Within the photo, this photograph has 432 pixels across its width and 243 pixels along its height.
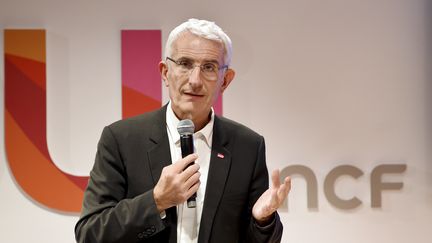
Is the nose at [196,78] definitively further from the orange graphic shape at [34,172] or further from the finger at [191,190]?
the orange graphic shape at [34,172]

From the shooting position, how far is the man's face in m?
1.78

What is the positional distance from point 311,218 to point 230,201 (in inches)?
75.9

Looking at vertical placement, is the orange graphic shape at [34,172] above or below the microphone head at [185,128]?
below

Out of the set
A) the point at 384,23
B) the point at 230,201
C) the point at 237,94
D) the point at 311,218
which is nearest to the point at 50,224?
the point at 237,94

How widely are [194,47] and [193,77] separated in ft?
0.35

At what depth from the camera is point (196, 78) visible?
1.76 meters

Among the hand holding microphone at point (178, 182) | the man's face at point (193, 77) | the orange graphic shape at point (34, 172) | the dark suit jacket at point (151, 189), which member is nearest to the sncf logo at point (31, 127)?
the orange graphic shape at point (34, 172)

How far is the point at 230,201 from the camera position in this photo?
1819 millimetres

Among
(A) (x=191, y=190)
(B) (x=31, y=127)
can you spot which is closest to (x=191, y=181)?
(A) (x=191, y=190)

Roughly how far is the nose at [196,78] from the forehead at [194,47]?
1.7 inches

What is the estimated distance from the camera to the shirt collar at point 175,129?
1.87 metres

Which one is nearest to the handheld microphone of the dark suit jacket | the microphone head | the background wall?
the microphone head

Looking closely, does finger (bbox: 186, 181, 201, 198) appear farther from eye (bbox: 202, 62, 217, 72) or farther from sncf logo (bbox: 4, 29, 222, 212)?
sncf logo (bbox: 4, 29, 222, 212)

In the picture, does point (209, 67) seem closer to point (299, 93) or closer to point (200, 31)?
point (200, 31)
